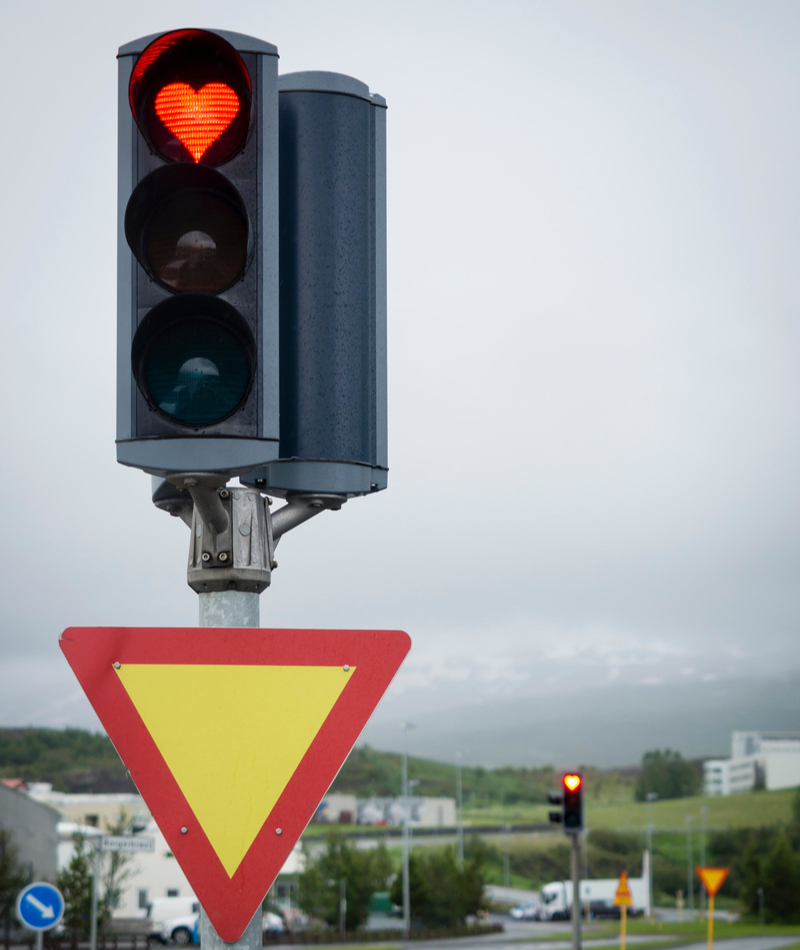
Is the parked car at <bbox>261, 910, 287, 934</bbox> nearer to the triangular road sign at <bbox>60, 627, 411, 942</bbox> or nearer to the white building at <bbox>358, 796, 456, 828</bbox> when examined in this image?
the white building at <bbox>358, 796, 456, 828</bbox>

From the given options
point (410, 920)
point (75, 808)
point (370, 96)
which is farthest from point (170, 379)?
point (75, 808)

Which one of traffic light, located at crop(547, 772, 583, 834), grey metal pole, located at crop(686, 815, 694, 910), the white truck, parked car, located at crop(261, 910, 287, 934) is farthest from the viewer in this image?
grey metal pole, located at crop(686, 815, 694, 910)

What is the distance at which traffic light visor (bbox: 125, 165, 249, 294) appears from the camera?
2449mm

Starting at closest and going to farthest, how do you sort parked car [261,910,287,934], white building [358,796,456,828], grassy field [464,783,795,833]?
parked car [261,910,287,934] < white building [358,796,456,828] < grassy field [464,783,795,833]

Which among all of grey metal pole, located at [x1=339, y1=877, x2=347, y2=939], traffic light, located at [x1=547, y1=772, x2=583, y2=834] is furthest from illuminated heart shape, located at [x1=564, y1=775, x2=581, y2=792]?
grey metal pole, located at [x1=339, y1=877, x2=347, y2=939]

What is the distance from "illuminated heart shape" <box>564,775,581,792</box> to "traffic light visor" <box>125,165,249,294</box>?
624 inches

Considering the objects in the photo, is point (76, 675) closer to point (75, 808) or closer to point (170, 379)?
point (170, 379)

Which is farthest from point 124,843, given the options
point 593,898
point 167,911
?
point 593,898

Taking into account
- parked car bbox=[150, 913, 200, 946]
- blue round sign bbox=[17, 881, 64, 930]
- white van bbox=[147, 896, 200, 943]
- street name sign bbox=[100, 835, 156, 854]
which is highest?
street name sign bbox=[100, 835, 156, 854]

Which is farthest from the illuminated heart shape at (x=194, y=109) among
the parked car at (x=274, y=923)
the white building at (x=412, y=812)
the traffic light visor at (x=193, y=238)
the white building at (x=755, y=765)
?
the white building at (x=755, y=765)

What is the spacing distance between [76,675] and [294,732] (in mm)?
492

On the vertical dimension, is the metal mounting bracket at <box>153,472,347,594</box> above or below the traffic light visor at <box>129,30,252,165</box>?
below

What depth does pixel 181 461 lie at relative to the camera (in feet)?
7.76

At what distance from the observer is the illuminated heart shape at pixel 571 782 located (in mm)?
17344
